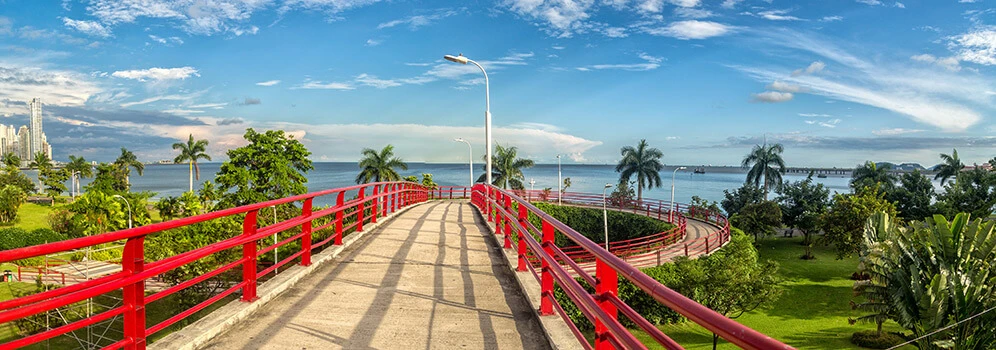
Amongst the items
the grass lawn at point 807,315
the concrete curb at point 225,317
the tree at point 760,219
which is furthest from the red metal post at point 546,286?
the tree at point 760,219

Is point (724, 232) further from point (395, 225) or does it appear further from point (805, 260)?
point (395, 225)

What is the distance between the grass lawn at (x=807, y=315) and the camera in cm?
2417

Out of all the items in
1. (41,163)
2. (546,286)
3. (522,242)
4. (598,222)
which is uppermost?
(41,163)

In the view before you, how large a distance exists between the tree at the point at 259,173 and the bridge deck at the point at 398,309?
127ft

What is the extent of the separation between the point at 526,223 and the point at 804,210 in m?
55.0

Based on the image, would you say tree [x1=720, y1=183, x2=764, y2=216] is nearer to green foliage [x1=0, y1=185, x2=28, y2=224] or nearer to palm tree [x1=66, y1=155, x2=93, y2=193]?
green foliage [x1=0, y1=185, x2=28, y2=224]

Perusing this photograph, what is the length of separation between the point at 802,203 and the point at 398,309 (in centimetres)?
5788

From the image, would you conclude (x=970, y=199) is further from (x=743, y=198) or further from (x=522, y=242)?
(x=522, y=242)

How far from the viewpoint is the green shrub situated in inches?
917

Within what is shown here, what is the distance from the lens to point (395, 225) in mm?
13523

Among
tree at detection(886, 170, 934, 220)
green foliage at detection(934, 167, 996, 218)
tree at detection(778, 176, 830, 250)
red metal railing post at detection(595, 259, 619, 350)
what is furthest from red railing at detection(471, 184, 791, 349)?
tree at detection(886, 170, 934, 220)

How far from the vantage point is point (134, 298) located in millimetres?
3479

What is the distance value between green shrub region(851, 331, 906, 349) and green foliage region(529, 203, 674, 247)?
1866 cm

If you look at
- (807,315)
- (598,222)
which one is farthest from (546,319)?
(598,222)
